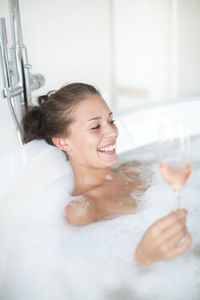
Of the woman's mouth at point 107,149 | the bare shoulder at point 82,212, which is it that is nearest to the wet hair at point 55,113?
the woman's mouth at point 107,149

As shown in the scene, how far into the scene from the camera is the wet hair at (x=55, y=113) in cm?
133

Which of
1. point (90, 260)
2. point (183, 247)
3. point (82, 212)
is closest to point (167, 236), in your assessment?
point (183, 247)

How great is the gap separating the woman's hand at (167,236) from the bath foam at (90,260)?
0.17 metres

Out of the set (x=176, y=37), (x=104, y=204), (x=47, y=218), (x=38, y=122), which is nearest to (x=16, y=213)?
(x=47, y=218)

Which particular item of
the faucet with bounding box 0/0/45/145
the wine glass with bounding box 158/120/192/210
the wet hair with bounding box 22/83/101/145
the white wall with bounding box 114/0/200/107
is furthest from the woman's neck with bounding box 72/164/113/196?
the white wall with bounding box 114/0/200/107

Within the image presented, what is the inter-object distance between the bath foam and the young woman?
0.05m

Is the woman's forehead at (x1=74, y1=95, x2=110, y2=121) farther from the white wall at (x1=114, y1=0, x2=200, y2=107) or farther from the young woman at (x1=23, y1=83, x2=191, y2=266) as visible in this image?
the white wall at (x1=114, y1=0, x2=200, y2=107)

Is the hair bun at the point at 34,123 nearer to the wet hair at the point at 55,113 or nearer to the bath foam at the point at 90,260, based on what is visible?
the wet hair at the point at 55,113

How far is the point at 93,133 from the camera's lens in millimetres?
1301

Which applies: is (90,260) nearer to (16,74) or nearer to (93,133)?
(93,133)

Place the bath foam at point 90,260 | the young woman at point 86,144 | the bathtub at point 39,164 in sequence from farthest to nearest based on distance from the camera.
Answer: the young woman at point 86,144 → the bathtub at point 39,164 → the bath foam at point 90,260

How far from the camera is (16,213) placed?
1.21m

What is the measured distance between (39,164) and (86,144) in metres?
0.18

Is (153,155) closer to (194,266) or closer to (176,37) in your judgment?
(194,266)
